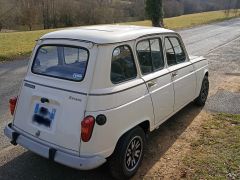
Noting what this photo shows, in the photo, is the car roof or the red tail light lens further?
the car roof

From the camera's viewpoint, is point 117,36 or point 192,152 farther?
point 192,152

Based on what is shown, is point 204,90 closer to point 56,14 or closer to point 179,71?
point 179,71

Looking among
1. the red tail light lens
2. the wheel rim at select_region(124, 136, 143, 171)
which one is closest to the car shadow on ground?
the wheel rim at select_region(124, 136, 143, 171)

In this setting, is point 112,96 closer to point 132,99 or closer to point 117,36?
point 132,99

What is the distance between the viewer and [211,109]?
6.58 m

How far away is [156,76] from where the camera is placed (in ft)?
14.4

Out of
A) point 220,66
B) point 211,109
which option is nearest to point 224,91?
point 211,109

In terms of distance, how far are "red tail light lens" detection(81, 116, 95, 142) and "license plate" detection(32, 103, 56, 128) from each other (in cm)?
51

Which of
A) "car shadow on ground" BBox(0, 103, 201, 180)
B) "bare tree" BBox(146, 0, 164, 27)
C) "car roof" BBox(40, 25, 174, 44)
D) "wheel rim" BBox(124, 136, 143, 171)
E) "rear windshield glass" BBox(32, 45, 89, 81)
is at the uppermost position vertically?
"bare tree" BBox(146, 0, 164, 27)

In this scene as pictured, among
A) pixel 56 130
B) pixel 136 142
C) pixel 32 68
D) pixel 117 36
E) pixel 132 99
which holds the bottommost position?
pixel 136 142

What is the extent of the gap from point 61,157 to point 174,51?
2816mm

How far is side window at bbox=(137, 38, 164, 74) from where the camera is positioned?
420 centimetres

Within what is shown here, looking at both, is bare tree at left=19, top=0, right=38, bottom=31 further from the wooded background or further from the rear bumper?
the rear bumper

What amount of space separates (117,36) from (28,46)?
13573 mm
